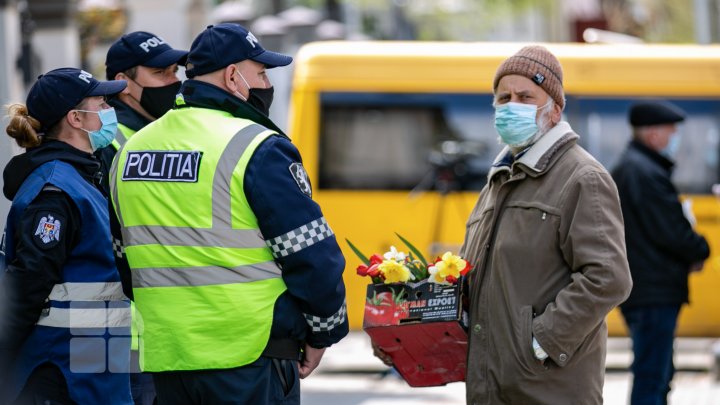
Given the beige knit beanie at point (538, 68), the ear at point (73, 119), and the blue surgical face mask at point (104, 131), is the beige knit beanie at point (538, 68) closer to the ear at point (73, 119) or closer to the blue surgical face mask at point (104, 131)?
the blue surgical face mask at point (104, 131)

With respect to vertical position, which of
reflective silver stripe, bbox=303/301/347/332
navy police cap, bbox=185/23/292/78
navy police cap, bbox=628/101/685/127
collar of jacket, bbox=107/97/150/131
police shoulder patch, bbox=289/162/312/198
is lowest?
navy police cap, bbox=628/101/685/127

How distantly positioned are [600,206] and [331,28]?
2644cm

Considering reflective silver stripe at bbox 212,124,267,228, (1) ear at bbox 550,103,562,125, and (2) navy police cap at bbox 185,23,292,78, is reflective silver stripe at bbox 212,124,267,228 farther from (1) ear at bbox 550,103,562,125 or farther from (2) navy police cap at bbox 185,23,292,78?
(1) ear at bbox 550,103,562,125

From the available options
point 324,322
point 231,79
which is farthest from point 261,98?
Result: point 324,322

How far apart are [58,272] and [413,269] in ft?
4.11

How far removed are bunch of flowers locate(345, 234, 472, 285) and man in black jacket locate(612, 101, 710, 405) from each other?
3.06 m

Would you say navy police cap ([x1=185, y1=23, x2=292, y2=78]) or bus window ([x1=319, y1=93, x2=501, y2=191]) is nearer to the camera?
navy police cap ([x1=185, y1=23, x2=292, y2=78])

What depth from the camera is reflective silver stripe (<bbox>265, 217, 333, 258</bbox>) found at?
14.1 feet

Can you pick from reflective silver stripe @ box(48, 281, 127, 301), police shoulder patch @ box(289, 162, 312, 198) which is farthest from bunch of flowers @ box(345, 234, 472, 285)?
reflective silver stripe @ box(48, 281, 127, 301)

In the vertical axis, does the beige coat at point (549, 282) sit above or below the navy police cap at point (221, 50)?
below

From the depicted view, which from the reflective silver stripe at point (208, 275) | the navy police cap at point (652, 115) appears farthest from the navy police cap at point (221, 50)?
the navy police cap at point (652, 115)

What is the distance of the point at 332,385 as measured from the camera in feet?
42.6

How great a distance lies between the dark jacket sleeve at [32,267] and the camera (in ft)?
15.6

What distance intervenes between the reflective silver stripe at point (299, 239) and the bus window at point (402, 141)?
9738 millimetres
